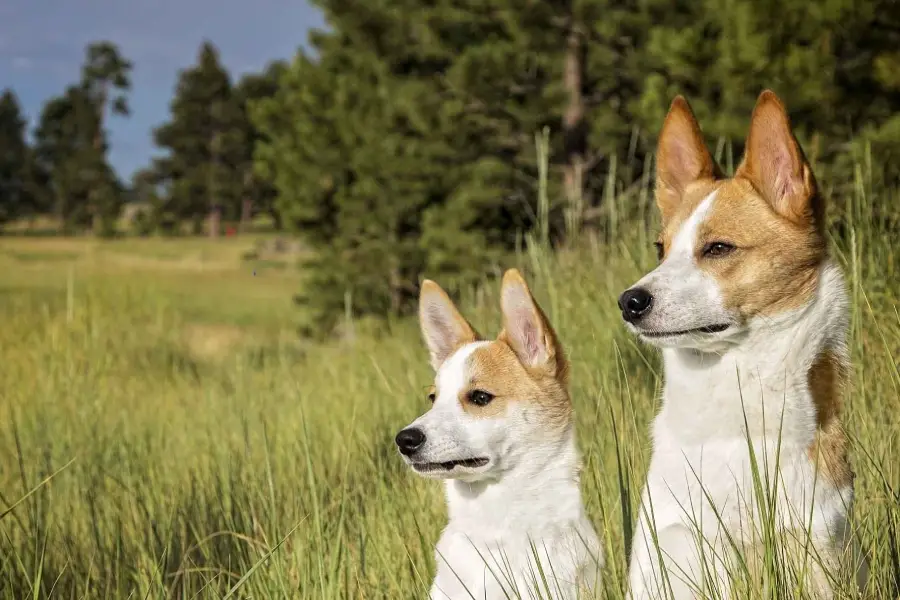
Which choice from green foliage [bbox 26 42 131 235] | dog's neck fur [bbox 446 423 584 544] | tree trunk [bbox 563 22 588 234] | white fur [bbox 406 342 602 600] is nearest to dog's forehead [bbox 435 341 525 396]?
white fur [bbox 406 342 602 600]

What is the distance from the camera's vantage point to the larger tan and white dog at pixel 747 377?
2418 mm

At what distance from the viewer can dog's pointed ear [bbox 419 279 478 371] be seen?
3.42 m

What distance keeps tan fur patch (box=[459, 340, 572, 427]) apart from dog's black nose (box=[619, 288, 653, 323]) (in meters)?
0.75

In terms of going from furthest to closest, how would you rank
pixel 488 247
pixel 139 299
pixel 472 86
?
pixel 488 247, pixel 472 86, pixel 139 299

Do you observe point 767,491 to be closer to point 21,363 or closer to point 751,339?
point 751,339

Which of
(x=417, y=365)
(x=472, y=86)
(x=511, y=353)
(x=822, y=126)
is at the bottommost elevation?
(x=417, y=365)

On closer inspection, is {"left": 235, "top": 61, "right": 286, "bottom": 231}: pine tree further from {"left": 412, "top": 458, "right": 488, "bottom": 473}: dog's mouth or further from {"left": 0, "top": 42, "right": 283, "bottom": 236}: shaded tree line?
{"left": 412, "top": 458, "right": 488, "bottom": 473}: dog's mouth

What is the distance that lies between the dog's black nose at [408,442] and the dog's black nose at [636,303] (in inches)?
32.5

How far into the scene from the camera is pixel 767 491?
2172 mm

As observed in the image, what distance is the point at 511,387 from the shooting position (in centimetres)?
327

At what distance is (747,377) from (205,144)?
65.3 m

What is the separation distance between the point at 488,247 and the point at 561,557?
12.3 m

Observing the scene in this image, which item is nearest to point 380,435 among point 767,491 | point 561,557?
point 561,557

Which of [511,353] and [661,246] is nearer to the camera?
[661,246]
